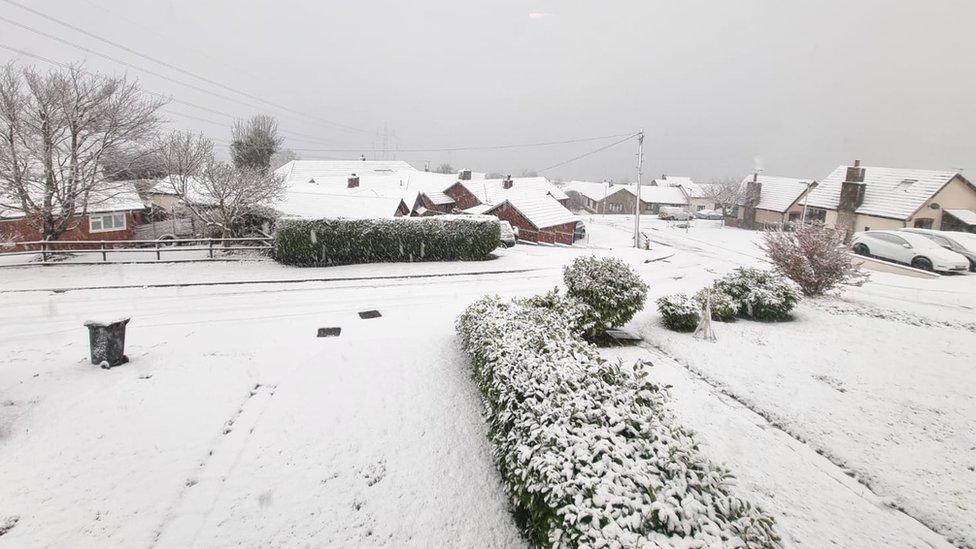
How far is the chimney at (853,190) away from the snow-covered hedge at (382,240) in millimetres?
31698

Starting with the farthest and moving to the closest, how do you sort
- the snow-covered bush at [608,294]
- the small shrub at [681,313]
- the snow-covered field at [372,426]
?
the small shrub at [681,313] < the snow-covered bush at [608,294] < the snow-covered field at [372,426]

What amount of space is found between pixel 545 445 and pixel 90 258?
70.8 feet

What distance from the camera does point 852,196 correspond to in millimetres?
33562

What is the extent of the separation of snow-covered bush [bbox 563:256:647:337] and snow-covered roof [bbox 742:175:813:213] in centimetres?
4512

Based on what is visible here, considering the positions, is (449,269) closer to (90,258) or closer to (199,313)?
(199,313)

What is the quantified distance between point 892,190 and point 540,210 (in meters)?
26.9

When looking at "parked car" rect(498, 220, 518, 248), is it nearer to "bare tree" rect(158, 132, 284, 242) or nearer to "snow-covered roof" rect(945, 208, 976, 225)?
"bare tree" rect(158, 132, 284, 242)

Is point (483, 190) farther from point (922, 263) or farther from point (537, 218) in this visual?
point (922, 263)

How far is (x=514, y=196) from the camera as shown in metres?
34.9

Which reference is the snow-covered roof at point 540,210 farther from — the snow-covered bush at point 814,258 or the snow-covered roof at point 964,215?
the snow-covered roof at point 964,215

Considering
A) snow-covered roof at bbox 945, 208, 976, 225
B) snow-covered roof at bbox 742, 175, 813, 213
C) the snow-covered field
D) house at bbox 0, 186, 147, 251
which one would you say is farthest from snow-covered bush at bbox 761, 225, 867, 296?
snow-covered roof at bbox 742, 175, 813, 213

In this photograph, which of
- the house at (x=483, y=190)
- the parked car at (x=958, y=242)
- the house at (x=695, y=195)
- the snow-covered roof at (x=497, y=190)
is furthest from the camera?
the house at (x=695, y=195)

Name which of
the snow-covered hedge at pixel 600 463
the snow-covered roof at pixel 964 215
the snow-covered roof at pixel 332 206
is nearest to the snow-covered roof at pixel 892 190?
the snow-covered roof at pixel 964 215

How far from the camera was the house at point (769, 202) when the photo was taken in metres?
44.0
